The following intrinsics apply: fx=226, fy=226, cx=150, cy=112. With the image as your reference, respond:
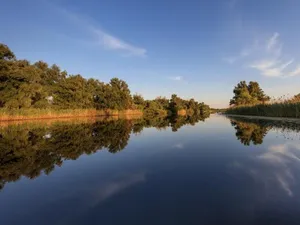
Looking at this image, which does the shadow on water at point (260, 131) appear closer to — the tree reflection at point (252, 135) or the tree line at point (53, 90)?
the tree reflection at point (252, 135)

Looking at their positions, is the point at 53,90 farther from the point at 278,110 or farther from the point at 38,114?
the point at 278,110

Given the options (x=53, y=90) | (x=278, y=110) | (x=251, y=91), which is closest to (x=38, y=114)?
(x=53, y=90)

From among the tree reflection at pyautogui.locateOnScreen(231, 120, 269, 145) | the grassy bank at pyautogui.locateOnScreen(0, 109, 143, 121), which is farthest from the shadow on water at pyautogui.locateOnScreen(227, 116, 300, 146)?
the grassy bank at pyautogui.locateOnScreen(0, 109, 143, 121)

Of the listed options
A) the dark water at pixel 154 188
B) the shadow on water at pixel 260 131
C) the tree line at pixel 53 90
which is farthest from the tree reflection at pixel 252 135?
the tree line at pixel 53 90

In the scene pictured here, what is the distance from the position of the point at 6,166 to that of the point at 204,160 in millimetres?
5605

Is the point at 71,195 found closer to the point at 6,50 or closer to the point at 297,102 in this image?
the point at 297,102

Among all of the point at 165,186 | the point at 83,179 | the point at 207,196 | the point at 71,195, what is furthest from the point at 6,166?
the point at 207,196

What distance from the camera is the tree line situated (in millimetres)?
30297

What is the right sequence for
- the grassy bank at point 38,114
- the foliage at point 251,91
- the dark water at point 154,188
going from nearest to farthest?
the dark water at point 154,188 → the grassy bank at point 38,114 → the foliage at point 251,91

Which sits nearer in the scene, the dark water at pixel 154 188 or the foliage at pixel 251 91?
the dark water at pixel 154 188

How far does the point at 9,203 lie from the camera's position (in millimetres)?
3754

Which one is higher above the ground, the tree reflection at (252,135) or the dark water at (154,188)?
the tree reflection at (252,135)

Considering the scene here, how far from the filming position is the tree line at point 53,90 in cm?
3030

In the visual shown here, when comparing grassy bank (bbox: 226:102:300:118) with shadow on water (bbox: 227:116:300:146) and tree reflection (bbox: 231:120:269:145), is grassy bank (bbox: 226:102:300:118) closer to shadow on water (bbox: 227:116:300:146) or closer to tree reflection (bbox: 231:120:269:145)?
shadow on water (bbox: 227:116:300:146)
